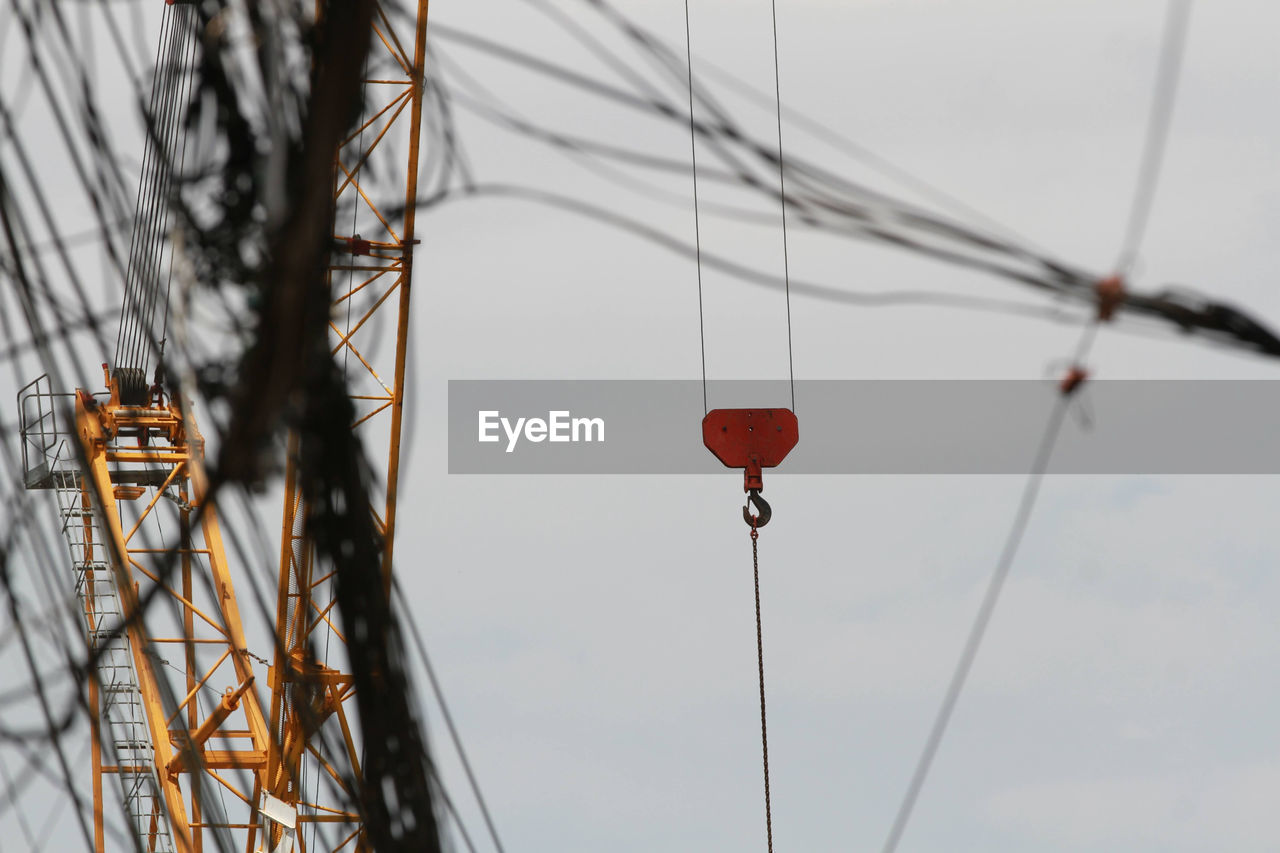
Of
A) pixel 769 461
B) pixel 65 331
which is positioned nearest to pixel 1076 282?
pixel 65 331

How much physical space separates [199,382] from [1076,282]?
3.73 metres

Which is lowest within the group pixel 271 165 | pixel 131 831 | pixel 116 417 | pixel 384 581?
pixel 131 831

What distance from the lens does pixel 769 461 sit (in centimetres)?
1538

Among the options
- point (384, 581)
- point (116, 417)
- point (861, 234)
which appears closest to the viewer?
point (861, 234)

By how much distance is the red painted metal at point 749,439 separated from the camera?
15352 mm

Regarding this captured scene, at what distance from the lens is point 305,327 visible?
6.74 m

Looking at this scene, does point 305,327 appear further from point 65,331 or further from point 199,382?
point 65,331

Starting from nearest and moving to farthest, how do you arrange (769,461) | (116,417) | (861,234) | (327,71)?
1. (327,71)
2. (861,234)
3. (769,461)
4. (116,417)

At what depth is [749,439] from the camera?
15.5 m

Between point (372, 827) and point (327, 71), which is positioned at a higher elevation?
point (327, 71)

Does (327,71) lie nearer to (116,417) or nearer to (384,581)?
(384,581)

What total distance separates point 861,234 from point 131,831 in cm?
423

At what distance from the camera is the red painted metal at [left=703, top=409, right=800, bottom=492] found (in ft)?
50.4

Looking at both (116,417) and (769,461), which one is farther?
(116,417)
